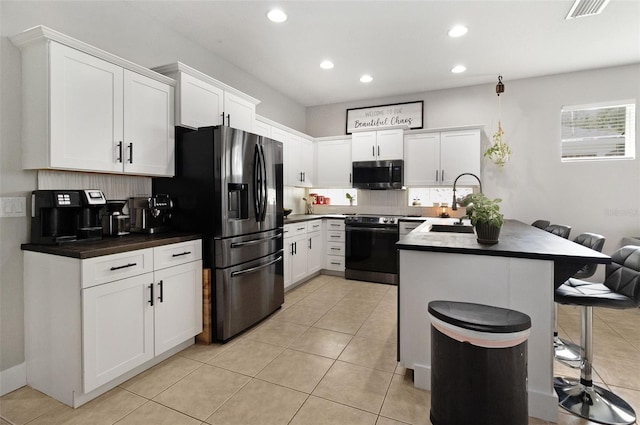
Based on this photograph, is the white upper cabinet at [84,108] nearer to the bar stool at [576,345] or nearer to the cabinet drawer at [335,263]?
the cabinet drawer at [335,263]

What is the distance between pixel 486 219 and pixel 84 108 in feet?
9.19

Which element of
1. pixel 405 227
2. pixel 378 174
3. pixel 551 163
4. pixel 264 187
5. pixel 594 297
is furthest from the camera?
pixel 378 174

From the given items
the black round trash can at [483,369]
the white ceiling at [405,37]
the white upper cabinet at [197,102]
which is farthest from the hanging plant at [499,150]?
the white upper cabinet at [197,102]

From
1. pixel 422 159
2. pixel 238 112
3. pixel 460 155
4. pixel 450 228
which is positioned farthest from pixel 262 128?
pixel 460 155

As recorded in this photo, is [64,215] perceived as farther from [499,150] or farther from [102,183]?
[499,150]

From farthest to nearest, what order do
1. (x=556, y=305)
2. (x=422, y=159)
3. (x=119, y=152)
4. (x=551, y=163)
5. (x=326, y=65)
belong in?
(x=422, y=159), (x=551, y=163), (x=326, y=65), (x=556, y=305), (x=119, y=152)

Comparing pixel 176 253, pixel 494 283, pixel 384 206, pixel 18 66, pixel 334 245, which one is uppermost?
pixel 18 66

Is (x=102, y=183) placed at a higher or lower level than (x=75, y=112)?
lower

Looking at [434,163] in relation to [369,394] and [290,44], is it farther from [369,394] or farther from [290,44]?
[369,394]

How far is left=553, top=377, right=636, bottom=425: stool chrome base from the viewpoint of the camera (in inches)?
68.9

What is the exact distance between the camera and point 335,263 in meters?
5.03

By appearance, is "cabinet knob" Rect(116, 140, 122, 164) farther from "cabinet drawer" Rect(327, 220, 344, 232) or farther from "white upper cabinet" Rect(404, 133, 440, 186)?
"white upper cabinet" Rect(404, 133, 440, 186)

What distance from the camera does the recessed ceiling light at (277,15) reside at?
9.39 feet

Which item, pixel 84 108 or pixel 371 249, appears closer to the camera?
pixel 84 108
